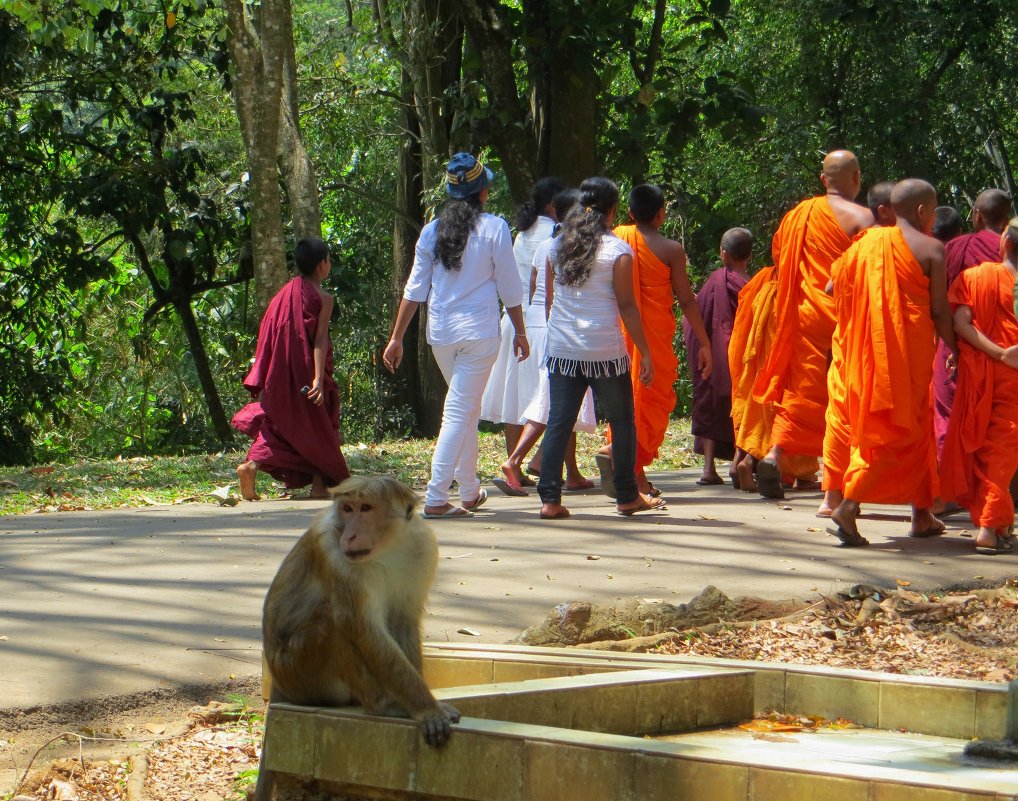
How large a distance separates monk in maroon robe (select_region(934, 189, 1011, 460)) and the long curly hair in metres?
2.06

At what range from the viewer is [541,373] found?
31.5ft

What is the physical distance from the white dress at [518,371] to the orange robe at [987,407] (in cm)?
332

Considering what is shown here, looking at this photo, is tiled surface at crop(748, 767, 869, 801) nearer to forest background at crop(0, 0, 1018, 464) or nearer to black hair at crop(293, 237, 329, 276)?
black hair at crop(293, 237, 329, 276)

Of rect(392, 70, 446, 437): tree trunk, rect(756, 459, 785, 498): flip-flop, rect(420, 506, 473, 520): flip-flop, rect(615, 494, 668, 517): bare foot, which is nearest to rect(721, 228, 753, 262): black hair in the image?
rect(756, 459, 785, 498): flip-flop

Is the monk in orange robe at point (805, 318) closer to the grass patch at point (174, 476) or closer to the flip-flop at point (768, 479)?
the flip-flop at point (768, 479)

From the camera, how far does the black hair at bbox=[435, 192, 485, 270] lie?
27.0 feet

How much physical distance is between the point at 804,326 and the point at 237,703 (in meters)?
5.10

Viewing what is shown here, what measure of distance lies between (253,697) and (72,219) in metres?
13.3

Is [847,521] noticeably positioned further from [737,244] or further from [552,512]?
[737,244]

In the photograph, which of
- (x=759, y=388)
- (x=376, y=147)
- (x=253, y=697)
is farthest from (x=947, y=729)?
(x=376, y=147)

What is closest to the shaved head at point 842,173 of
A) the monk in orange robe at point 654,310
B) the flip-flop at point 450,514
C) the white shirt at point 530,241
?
the monk in orange robe at point 654,310

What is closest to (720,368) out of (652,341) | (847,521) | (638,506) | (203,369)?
(652,341)

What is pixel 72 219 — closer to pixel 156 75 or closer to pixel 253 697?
pixel 156 75

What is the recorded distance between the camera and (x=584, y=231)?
8.04 meters
